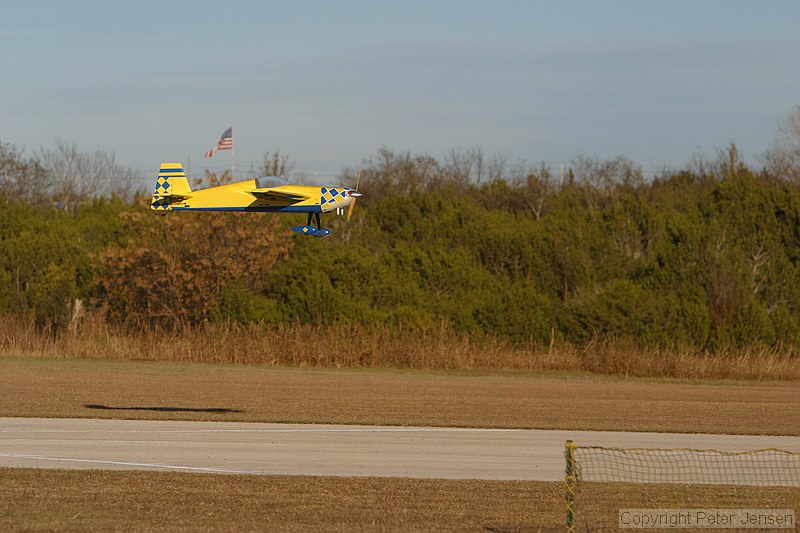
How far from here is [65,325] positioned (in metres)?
60.8

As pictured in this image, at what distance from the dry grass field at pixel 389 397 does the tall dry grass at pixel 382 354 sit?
6.73 ft

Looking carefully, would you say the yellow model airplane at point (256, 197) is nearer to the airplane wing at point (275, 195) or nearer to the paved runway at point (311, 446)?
the airplane wing at point (275, 195)

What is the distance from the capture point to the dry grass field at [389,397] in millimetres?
28641

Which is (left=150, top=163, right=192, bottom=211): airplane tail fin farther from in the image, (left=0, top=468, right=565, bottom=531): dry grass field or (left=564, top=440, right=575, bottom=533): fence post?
(left=564, top=440, right=575, bottom=533): fence post

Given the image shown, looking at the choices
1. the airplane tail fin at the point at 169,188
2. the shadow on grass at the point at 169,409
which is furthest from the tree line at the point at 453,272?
the airplane tail fin at the point at 169,188

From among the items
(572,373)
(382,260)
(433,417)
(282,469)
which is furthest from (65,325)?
(282,469)

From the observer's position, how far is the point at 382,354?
1949 inches

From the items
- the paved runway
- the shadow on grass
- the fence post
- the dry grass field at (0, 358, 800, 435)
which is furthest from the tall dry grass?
the fence post

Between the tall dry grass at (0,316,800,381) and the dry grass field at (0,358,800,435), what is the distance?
205cm

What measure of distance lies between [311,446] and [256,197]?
662 centimetres

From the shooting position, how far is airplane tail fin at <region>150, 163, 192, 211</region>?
18688mm

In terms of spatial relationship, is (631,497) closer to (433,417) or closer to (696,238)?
(433,417)

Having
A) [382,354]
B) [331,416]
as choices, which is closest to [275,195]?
[331,416]

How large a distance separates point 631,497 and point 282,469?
5.97 metres
